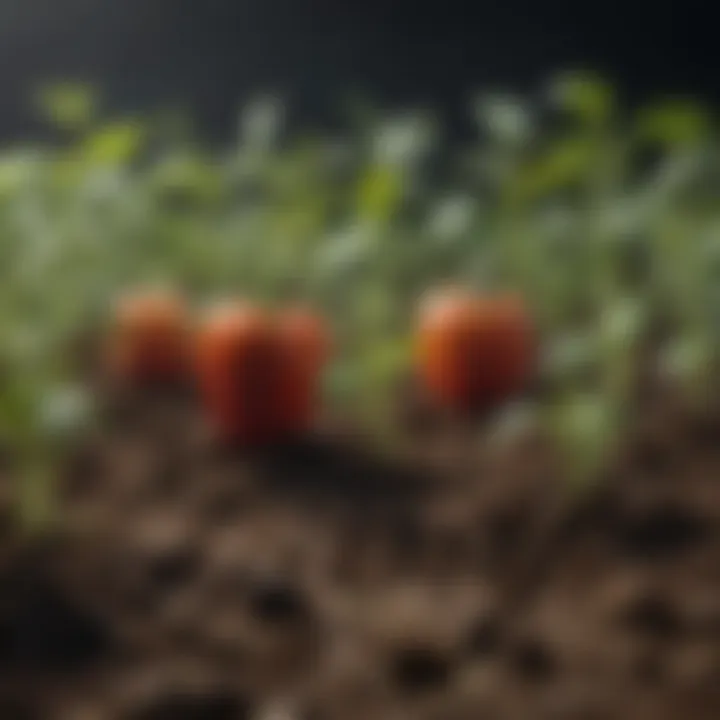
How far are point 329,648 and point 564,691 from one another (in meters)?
0.13

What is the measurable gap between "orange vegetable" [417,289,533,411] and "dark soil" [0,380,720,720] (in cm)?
3

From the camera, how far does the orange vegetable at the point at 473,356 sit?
96cm

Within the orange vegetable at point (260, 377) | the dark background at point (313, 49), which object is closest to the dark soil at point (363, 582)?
the orange vegetable at point (260, 377)

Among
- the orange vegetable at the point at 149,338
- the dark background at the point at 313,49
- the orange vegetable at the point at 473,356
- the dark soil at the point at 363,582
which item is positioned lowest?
the dark soil at the point at 363,582

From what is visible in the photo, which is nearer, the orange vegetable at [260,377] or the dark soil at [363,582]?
the dark soil at [363,582]

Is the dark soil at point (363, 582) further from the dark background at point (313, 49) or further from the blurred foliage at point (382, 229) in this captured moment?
the dark background at point (313, 49)

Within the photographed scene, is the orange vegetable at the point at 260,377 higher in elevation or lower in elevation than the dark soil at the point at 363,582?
higher

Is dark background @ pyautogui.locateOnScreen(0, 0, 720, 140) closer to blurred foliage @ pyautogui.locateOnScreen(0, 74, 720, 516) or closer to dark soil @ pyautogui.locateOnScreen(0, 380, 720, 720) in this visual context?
blurred foliage @ pyautogui.locateOnScreen(0, 74, 720, 516)

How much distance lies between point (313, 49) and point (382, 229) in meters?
0.14

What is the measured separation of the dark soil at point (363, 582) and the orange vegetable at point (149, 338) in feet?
0.07

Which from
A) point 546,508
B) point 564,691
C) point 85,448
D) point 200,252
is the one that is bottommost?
point 564,691

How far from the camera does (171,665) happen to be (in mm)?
859

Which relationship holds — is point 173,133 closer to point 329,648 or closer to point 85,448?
point 85,448

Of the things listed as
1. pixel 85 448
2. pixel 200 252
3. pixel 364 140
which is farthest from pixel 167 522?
pixel 364 140
